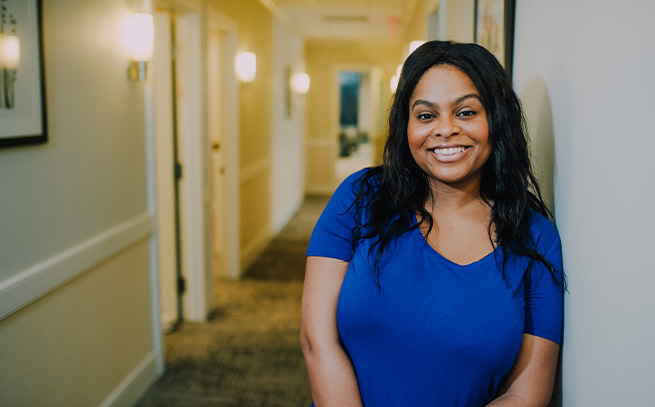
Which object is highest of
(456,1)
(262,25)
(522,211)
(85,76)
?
(262,25)

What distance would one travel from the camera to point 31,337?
1.88 metres

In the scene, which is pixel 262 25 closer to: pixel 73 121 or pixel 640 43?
pixel 73 121

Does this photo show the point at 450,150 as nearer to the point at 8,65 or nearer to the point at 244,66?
the point at 8,65

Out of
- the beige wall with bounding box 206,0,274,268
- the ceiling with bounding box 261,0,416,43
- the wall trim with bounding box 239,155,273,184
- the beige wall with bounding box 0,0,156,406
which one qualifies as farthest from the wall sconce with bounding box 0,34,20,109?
the ceiling with bounding box 261,0,416,43

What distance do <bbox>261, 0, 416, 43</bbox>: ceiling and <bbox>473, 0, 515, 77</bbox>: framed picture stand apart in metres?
3.58

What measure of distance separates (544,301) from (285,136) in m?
6.31

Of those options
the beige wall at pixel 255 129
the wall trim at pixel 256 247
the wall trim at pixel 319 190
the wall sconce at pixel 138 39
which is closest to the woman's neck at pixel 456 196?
the wall sconce at pixel 138 39

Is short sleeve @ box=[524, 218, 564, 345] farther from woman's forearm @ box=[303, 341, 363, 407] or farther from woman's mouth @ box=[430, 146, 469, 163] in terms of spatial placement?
woman's forearm @ box=[303, 341, 363, 407]

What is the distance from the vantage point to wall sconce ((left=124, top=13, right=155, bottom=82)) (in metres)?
2.51

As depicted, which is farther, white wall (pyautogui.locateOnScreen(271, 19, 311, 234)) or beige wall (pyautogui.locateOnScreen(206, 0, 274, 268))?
white wall (pyautogui.locateOnScreen(271, 19, 311, 234))

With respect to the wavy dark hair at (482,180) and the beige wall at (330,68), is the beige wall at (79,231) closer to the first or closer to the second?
the wavy dark hair at (482,180)

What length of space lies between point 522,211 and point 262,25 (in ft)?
16.1

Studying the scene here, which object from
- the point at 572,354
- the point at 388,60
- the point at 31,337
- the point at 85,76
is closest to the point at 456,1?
the point at 85,76

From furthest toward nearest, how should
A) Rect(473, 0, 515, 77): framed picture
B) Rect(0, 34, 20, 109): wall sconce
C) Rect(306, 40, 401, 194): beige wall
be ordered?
Rect(306, 40, 401, 194): beige wall
Rect(0, 34, 20, 109): wall sconce
Rect(473, 0, 515, 77): framed picture
